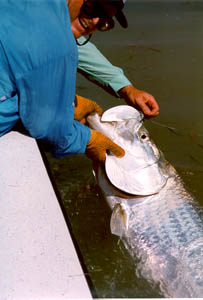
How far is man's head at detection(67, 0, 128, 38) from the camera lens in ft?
4.50

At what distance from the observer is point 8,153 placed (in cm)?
140

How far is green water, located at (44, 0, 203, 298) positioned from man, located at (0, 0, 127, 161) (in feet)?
1.67

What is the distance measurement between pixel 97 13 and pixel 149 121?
1.77 metres

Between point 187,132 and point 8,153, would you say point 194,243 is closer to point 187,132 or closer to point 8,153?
point 8,153

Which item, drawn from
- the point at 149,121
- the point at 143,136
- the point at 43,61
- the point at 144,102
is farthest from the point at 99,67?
the point at 43,61

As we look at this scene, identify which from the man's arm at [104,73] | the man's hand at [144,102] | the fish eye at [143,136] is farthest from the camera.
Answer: the man's arm at [104,73]

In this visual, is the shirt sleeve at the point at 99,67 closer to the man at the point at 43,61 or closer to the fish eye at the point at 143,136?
the fish eye at the point at 143,136

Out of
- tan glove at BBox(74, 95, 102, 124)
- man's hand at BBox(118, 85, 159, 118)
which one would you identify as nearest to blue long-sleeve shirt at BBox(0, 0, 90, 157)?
tan glove at BBox(74, 95, 102, 124)

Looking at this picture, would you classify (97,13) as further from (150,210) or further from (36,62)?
(150,210)

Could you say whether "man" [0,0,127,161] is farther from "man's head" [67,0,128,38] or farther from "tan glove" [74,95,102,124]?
"tan glove" [74,95,102,124]

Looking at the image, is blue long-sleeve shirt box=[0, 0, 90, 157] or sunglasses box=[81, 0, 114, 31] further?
sunglasses box=[81, 0, 114, 31]

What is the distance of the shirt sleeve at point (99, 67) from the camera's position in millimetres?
2258

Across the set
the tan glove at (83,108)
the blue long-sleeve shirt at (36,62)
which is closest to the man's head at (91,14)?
the blue long-sleeve shirt at (36,62)

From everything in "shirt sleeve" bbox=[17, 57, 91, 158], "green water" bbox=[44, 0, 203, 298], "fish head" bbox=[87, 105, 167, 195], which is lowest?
"green water" bbox=[44, 0, 203, 298]
